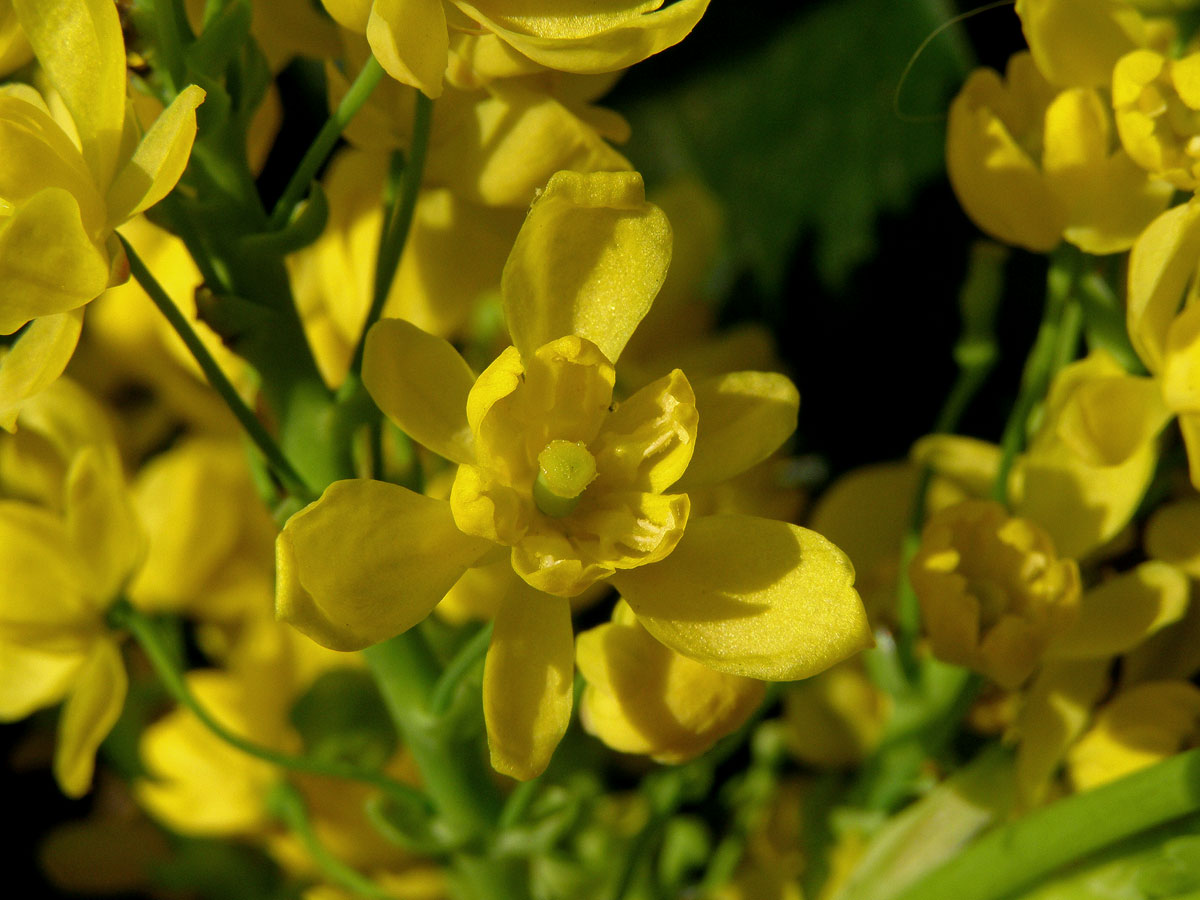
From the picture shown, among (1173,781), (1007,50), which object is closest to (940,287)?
(1007,50)

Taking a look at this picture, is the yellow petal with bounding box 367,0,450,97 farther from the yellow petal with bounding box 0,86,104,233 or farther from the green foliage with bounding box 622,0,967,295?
the green foliage with bounding box 622,0,967,295

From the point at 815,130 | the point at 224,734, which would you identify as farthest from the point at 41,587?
the point at 815,130

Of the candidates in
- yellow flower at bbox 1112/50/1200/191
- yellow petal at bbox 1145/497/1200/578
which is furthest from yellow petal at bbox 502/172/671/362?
yellow petal at bbox 1145/497/1200/578

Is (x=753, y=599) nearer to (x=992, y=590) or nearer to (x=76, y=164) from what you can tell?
(x=992, y=590)

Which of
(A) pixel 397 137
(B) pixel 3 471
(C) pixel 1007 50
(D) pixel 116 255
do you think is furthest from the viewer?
(C) pixel 1007 50

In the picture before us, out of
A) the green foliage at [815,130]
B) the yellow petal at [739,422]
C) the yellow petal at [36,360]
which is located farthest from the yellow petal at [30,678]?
the green foliage at [815,130]

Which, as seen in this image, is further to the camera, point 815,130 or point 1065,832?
point 815,130

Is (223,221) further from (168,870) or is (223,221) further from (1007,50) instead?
(1007,50)
